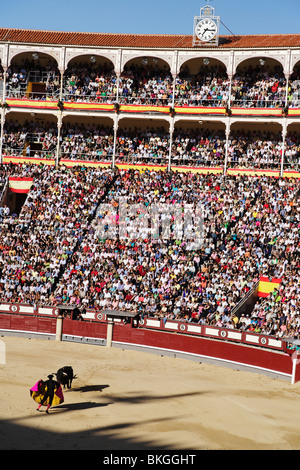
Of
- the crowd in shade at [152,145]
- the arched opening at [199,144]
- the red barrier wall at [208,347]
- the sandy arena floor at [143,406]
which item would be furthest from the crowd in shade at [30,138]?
the sandy arena floor at [143,406]

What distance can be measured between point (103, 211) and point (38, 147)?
10499 mm

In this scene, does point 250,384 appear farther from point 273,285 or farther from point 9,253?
point 9,253

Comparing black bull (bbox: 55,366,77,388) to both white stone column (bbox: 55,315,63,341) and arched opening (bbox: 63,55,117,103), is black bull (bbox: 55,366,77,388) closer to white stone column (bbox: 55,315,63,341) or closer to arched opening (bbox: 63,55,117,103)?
white stone column (bbox: 55,315,63,341)

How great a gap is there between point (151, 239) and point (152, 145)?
418 inches

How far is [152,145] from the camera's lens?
132 feet

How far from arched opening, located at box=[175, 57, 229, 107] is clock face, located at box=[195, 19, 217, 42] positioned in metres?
1.27

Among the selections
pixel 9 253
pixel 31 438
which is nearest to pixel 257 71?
pixel 9 253

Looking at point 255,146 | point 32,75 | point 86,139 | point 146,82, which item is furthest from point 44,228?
point 32,75

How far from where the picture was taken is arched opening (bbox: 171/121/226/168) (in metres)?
39.0

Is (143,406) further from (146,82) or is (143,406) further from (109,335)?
(146,82)

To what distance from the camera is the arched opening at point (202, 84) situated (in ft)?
129

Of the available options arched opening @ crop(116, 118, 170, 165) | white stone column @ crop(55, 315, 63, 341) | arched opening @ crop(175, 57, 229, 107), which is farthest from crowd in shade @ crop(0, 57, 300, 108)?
white stone column @ crop(55, 315, 63, 341)

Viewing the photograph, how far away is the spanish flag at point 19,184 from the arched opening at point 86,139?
3.47 m

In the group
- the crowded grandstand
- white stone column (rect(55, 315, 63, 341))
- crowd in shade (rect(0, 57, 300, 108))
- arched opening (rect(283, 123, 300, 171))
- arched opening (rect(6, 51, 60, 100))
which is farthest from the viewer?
arched opening (rect(6, 51, 60, 100))
